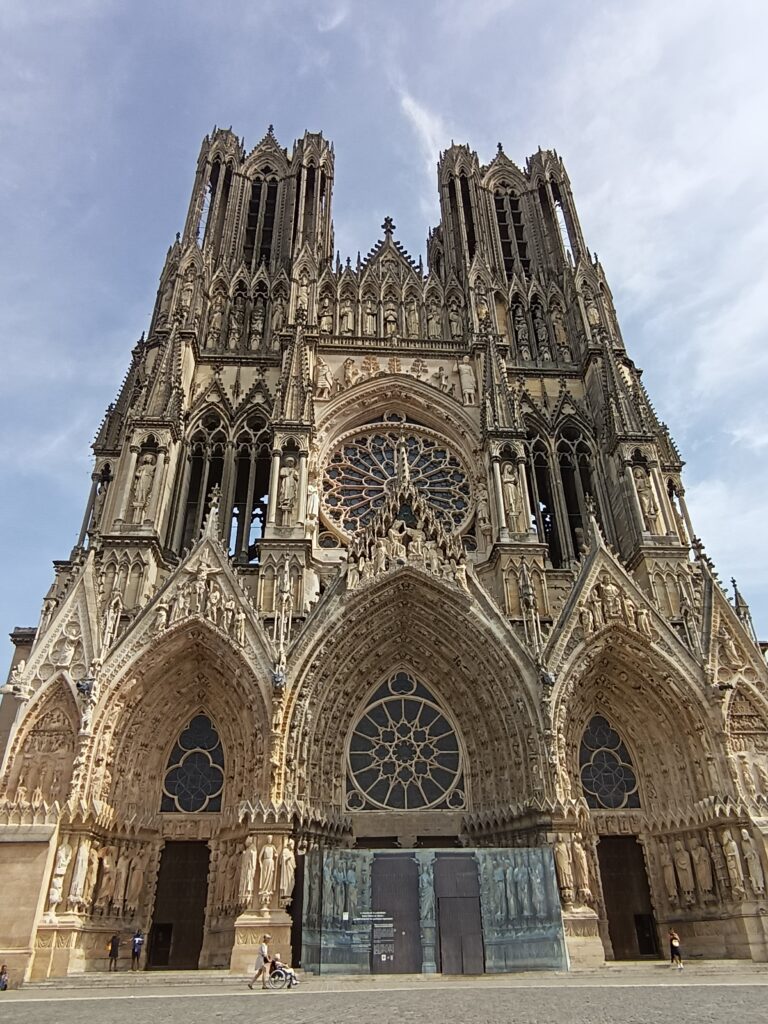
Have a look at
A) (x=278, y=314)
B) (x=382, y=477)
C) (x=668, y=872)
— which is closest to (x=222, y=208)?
(x=278, y=314)

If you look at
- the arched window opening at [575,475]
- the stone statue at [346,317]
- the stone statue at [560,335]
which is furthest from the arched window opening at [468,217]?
the arched window opening at [575,475]

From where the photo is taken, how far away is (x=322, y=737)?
1516cm

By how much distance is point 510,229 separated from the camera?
28578mm

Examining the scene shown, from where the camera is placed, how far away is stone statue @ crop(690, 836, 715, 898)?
1371cm

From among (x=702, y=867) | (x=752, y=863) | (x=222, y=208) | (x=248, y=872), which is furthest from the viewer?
(x=222, y=208)

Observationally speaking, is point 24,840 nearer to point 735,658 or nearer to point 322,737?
point 322,737

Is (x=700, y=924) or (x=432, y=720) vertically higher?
(x=432, y=720)

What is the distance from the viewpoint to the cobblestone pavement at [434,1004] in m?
6.71

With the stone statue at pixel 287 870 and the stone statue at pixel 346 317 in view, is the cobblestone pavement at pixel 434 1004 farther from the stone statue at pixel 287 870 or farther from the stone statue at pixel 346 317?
the stone statue at pixel 346 317

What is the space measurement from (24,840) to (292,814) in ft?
15.5

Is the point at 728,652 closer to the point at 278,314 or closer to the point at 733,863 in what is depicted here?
the point at 733,863

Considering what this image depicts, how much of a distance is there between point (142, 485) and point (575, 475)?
12058 mm

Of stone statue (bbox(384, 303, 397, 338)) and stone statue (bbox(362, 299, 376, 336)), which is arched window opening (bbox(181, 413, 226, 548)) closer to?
stone statue (bbox(362, 299, 376, 336))

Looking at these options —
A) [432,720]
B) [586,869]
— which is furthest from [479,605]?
[586,869]
